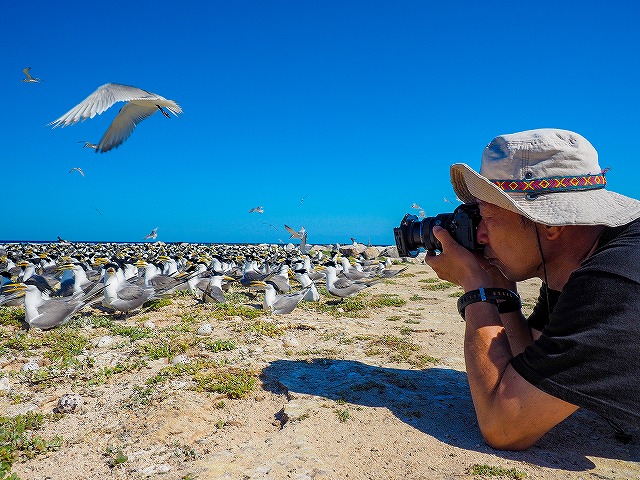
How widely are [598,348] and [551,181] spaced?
82cm

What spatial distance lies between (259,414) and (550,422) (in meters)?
1.99

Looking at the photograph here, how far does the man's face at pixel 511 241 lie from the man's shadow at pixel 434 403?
1011 mm

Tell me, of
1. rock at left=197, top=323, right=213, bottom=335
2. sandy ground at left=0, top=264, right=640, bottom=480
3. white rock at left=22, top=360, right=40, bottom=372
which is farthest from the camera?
rock at left=197, top=323, right=213, bottom=335

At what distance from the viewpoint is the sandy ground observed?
7.36 feet

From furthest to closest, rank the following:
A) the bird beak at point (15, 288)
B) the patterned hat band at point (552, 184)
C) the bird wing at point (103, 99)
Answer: the bird beak at point (15, 288)
the bird wing at point (103, 99)
the patterned hat band at point (552, 184)

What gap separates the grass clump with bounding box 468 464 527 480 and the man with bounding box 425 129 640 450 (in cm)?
15

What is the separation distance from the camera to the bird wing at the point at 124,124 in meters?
8.70

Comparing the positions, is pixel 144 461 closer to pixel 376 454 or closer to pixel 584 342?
Answer: pixel 376 454

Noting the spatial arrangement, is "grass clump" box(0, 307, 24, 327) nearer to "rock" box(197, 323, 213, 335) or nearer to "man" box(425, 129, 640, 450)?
"rock" box(197, 323, 213, 335)

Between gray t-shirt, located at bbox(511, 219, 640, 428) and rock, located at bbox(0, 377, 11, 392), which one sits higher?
gray t-shirt, located at bbox(511, 219, 640, 428)

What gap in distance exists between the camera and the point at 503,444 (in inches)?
88.3

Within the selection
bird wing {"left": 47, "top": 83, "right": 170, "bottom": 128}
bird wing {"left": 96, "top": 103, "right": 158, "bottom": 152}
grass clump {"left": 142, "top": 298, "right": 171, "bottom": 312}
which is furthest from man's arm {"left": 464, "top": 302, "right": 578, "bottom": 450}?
bird wing {"left": 96, "top": 103, "right": 158, "bottom": 152}

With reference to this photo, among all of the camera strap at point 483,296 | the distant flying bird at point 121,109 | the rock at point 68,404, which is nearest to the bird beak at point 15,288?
the distant flying bird at point 121,109

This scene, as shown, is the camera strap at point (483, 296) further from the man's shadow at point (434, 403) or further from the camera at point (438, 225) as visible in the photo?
the man's shadow at point (434, 403)
